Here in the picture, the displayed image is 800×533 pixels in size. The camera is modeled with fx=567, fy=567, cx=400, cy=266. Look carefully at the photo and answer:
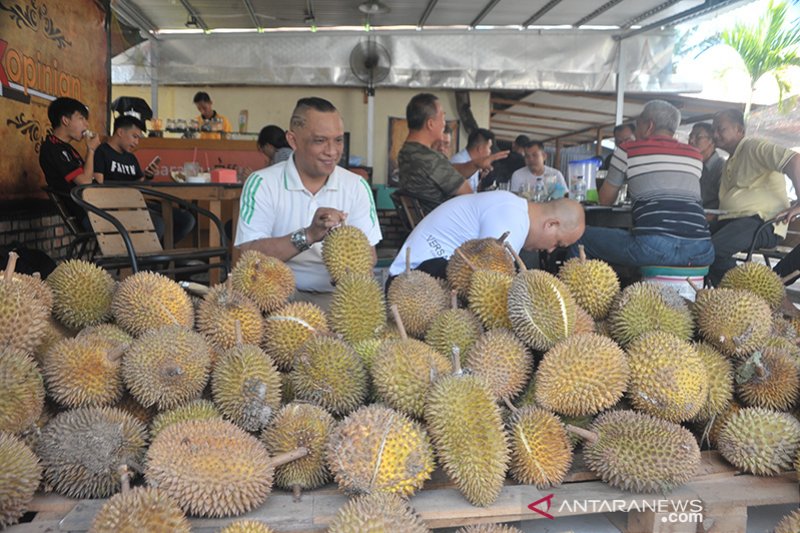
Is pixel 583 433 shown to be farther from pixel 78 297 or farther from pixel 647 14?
pixel 647 14

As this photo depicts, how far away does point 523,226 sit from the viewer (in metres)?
2.62

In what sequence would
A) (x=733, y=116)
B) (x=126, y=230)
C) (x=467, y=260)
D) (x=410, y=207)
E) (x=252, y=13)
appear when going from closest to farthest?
(x=467, y=260), (x=126, y=230), (x=410, y=207), (x=733, y=116), (x=252, y=13)

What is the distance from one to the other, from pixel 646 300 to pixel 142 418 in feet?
4.37

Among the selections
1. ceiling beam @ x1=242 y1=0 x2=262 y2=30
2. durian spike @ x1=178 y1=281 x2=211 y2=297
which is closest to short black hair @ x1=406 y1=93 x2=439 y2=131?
durian spike @ x1=178 y1=281 x2=211 y2=297

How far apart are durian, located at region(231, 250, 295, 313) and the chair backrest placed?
2.07 meters

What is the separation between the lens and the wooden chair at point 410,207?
4.30m

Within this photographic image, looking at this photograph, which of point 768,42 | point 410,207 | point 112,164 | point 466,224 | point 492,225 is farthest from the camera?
point 768,42

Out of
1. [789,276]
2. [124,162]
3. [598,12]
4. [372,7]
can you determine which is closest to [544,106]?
[598,12]

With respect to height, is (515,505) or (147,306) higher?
(147,306)

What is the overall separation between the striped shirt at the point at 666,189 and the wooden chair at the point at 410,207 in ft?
4.94

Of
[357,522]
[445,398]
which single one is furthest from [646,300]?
[357,522]

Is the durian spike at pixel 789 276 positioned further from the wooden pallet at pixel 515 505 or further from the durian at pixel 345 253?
the durian at pixel 345 253

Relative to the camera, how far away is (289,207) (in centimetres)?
274

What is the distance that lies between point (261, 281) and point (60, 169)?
3.34 meters
